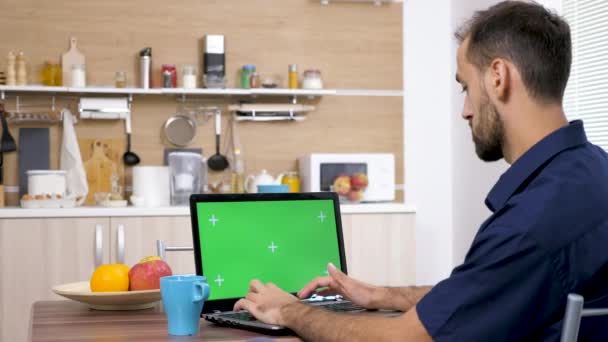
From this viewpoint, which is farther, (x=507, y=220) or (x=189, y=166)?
(x=189, y=166)

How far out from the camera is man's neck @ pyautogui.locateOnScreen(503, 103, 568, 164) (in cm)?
150

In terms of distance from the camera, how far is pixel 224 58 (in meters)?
4.59

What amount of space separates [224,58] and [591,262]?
3.49 metres

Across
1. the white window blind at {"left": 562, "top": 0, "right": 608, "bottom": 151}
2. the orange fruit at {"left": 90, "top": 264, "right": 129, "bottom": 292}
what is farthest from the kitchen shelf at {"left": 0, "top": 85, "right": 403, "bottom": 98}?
the orange fruit at {"left": 90, "top": 264, "right": 129, "bottom": 292}

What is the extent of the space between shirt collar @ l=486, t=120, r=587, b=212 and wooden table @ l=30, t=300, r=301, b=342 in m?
0.48

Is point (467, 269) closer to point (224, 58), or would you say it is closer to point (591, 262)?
point (591, 262)

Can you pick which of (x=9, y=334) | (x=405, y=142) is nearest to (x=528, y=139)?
(x=9, y=334)

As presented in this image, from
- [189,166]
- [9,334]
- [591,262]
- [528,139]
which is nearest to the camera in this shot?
[591,262]

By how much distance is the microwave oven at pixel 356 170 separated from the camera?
4387 millimetres

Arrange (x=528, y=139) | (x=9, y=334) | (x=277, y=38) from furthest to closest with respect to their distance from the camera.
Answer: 1. (x=277, y=38)
2. (x=9, y=334)
3. (x=528, y=139)

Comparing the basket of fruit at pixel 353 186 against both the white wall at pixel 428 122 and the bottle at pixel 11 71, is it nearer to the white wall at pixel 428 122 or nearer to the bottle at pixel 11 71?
the white wall at pixel 428 122

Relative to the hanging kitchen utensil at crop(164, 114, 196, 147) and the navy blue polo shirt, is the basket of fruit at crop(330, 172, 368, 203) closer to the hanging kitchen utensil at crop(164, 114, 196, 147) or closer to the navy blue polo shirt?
the hanging kitchen utensil at crop(164, 114, 196, 147)

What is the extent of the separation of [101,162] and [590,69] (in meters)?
2.51

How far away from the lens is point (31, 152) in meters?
4.46
